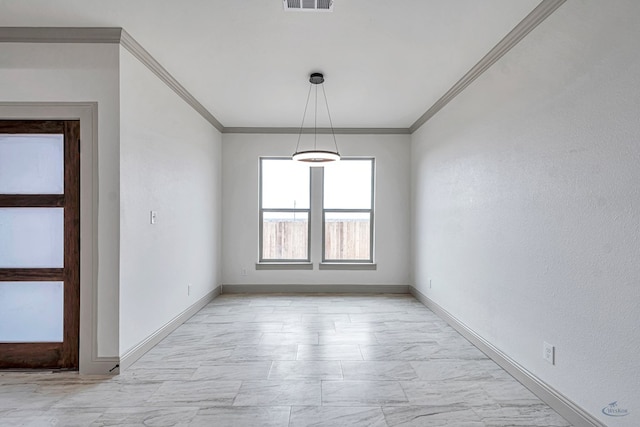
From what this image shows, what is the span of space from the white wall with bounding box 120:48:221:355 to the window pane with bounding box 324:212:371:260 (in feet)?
6.54

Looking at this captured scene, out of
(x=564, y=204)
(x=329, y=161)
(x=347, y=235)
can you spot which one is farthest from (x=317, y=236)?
(x=564, y=204)

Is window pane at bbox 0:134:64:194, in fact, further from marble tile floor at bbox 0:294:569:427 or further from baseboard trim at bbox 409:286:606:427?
baseboard trim at bbox 409:286:606:427

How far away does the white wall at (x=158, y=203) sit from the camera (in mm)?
2887

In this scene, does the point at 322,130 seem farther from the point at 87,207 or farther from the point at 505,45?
the point at 87,207

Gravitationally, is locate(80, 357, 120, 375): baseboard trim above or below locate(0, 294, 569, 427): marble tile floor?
above

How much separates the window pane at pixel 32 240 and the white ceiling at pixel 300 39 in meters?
1.49

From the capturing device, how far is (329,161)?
4414 mm

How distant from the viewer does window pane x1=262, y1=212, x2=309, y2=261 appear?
5.86m

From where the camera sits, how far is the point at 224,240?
225 inches

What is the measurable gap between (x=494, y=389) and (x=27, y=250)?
3.85 metres

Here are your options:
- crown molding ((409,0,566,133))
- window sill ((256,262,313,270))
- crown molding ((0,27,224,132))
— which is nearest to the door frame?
crown molding ((0,27,224,132))

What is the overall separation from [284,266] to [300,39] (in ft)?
12.2

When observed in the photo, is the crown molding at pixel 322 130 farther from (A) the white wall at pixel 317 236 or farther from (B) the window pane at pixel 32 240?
(B) the window pane at pixel 32 240

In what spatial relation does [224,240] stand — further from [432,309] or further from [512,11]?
[512,11]
